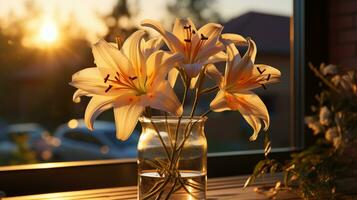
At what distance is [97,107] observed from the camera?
3.80ft

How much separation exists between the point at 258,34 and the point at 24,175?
4.38 feet

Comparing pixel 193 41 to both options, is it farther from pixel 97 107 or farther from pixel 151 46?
pixel 97 107

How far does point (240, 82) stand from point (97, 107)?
0.30m

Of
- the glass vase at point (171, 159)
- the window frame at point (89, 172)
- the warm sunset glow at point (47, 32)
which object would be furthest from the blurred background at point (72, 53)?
the glass vase at point (171, 159)

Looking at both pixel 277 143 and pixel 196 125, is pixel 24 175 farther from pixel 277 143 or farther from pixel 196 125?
pixel 277 143

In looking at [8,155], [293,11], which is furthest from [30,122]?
[293,11]

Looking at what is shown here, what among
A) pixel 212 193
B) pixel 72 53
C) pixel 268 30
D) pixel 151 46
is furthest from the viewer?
pixel 268 30

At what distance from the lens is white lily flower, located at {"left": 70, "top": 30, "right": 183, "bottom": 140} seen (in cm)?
112

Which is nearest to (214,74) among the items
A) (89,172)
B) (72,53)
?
(89,172)

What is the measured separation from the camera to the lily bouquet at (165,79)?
3.69 feet

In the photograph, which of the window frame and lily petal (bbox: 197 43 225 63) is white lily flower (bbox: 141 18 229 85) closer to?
lily petal (bbox: 197 43 225 63)

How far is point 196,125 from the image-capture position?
129cm

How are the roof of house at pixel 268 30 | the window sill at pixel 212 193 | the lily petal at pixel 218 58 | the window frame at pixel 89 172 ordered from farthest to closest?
the roof of house at pixel 268 30 → the window frame at pixel 89 172 → the window sill at pixel 212 193 → the lily petal at pixel 218 58

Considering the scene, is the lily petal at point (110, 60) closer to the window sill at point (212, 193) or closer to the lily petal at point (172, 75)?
the lily petal at point (172, 75)
